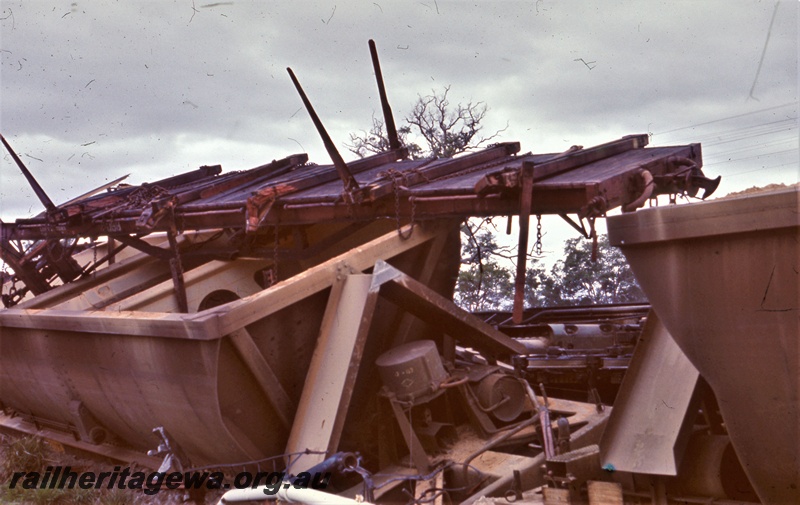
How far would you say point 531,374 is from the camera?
5.85m

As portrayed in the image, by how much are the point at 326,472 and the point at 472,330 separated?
1.73 metres

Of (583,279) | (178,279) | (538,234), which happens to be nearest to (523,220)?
(538,234)

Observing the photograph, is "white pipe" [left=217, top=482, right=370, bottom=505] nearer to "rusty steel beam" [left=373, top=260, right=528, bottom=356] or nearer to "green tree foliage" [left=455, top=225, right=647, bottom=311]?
→ "rusty steel beam" [left=373, top=260, right=528, bottom=356]

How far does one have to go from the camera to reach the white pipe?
8.72 ft

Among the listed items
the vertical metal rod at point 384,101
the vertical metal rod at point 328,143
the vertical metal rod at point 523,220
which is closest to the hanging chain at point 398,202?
the vertical metal rod at point 328,143

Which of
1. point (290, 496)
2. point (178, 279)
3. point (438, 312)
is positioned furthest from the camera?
point (178, 279)
